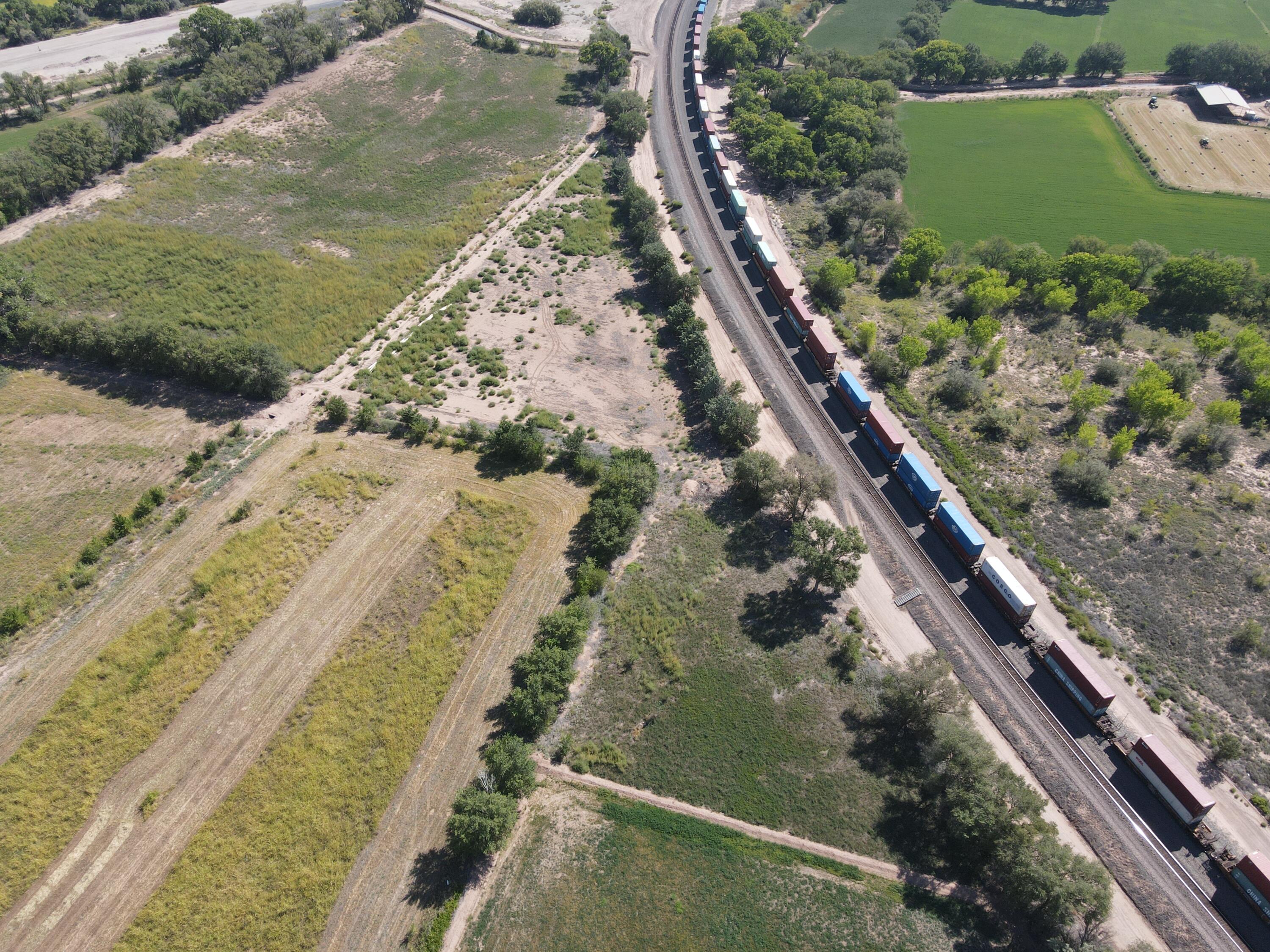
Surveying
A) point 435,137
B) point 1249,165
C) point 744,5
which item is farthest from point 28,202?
point 1249,165

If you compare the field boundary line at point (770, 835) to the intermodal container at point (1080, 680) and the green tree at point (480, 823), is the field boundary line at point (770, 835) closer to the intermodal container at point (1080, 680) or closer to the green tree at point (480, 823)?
the green tree at point (480, 823)

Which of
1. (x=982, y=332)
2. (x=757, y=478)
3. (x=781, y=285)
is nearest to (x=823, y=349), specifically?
(x=781, y=285)

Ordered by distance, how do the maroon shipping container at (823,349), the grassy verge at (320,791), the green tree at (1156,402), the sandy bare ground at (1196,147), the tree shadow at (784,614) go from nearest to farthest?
the grassy verge at (320,791) → the tree shadow at (784,614) → the green tree at (1156,402) → the maroon shipping container at (823,349) → the sandy bare ground at (1196,147)

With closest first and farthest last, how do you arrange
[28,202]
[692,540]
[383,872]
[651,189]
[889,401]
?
1. [383,872]
2. [692,540]
3. [889,401]
4. [28,202]
5. [651,189]

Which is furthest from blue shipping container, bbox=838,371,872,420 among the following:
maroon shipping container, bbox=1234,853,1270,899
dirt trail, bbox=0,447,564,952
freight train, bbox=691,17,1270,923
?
maroon shipping container, bbox=1234,853,1270,899

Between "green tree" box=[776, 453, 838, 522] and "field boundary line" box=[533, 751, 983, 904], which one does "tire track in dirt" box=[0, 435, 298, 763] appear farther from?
"green tree" box=[776, 453, 838, 522]

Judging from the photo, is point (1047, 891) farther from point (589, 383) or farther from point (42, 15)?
point (42, 15)

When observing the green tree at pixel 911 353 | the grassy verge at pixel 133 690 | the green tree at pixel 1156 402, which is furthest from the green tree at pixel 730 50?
the grassy verge at pixel 133 690
